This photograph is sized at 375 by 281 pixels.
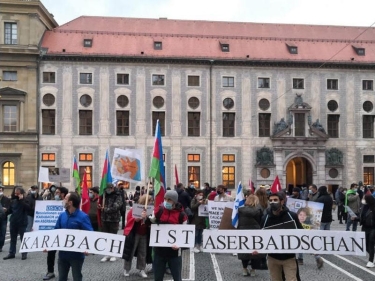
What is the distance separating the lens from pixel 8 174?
4275 centimetres

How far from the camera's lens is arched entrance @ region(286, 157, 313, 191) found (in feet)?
153

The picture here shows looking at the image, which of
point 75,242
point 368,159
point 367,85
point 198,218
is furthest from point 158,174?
point 367,85

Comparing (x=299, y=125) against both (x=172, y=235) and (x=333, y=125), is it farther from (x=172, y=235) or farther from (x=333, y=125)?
(x=172, y=235)

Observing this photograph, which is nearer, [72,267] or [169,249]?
[72,267]

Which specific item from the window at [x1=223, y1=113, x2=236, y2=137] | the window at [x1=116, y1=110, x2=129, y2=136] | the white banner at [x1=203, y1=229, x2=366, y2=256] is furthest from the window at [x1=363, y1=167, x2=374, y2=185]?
the white banner at [x1=203, y1=229, x2=366, y2=256]

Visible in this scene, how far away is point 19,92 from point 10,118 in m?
2.11

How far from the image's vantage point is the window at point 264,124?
45125 millimetres

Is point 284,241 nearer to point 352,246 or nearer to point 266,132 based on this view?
point 352,246

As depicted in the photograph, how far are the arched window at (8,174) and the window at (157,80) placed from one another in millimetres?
12559

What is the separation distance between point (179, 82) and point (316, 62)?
1124 cm

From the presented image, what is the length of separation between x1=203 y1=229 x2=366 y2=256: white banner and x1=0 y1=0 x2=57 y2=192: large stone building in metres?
35.5

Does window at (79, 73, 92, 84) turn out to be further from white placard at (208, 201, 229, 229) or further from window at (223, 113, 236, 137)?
white placard at (208, 201, 229, 229)

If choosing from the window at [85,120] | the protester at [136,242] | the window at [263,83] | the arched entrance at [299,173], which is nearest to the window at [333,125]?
the arched entrance at [299,173]

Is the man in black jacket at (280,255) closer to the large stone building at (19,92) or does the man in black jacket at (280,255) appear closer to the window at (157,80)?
the large stone building at (19,92)
